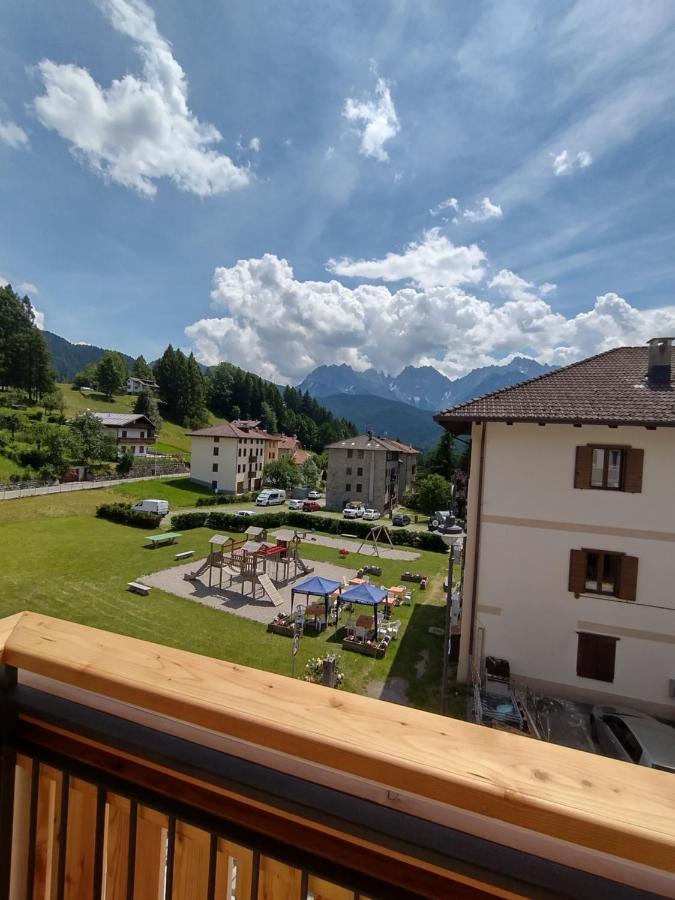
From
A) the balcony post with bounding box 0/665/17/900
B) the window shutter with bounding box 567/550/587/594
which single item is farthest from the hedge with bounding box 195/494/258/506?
the balcony post with bounding box 0/665/17/900

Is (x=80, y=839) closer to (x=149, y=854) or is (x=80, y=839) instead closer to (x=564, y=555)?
(x=149, y=854)

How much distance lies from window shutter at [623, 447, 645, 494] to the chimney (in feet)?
9.03

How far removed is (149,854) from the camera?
1.21 metres

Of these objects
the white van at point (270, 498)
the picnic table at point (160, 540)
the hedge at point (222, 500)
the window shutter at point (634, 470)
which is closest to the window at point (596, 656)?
the window shutter at point (634, 470)

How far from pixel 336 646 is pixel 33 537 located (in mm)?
19935

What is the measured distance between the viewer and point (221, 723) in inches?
44.0

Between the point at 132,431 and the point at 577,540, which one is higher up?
the point at 132,431

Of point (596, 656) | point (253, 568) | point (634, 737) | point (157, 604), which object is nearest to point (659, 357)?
point (596, 656)

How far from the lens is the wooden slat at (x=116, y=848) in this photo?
124cm

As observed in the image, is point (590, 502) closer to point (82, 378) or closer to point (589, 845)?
point (589, 845)

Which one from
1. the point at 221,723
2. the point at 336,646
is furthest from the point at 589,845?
the point at 336,646

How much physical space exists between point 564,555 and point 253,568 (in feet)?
40.7

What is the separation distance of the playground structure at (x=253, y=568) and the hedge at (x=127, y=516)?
8888 millimetres

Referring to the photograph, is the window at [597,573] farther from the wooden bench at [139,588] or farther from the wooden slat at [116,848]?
the wooden bench at [139,588]
